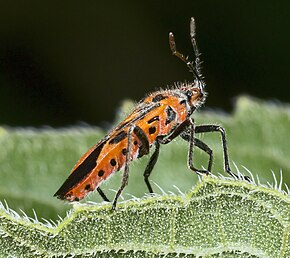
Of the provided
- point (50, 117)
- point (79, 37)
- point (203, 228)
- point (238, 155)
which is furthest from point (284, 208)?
point (79, 37)

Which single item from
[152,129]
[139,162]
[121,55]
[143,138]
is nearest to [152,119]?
[152,129]

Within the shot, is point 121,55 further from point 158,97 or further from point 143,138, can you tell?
point 143,138

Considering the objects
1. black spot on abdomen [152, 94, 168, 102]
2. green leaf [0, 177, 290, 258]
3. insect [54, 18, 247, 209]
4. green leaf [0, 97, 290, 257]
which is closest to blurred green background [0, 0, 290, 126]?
green leaf [0, 97, 290, 257]

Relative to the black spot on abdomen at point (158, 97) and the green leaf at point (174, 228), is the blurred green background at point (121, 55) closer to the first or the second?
the black spot on abdomen at point (158, 97)

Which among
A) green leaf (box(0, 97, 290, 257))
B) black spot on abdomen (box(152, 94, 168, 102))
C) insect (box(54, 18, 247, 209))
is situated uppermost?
black spot on abdomen (box(152, 94, 168, 102))

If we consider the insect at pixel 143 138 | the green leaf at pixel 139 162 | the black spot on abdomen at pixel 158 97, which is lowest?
the green leaf at pixel 139 162

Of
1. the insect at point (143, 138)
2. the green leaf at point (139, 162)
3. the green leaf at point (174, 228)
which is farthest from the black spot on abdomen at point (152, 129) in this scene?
the green leaf at point (174, 228)

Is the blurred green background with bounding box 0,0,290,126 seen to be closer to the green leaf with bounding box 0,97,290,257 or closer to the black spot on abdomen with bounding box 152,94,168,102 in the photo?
the green leaf with bounding box 0,97,290,257
